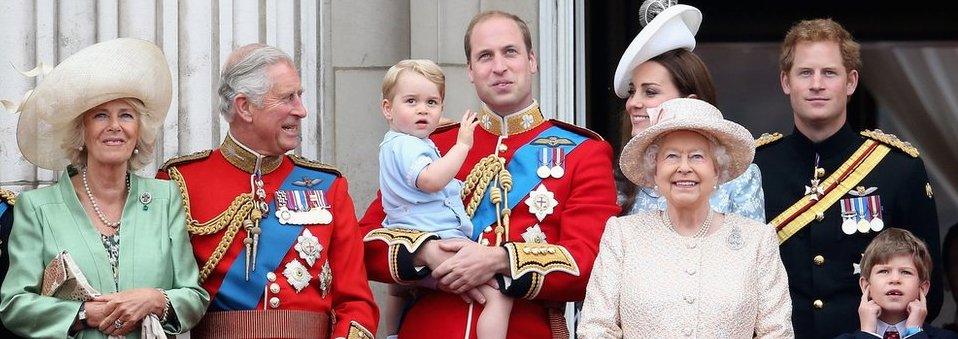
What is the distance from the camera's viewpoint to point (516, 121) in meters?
6.39

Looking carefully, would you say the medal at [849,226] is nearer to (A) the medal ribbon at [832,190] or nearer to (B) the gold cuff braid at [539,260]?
(A) the medal ribbon at [832,190]

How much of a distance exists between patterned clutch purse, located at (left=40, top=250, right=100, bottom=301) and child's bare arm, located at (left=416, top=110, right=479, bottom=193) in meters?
0.99

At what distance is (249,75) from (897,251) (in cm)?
186

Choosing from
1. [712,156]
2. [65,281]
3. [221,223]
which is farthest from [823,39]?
[65,281]

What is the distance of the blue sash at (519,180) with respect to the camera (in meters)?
6.29

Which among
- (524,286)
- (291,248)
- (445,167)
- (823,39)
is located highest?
(823,39)

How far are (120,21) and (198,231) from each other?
142 cm

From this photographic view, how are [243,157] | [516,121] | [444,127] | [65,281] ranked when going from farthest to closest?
[444,127]
[516,121]
[243,157]
[65,281]

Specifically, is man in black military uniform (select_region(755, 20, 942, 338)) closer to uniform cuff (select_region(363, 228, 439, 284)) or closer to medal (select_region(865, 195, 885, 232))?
medal (select_region(865, 195, 885, 232))

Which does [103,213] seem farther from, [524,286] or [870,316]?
[870,316]

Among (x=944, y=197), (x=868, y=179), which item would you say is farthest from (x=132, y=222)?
(x=944, y=197)

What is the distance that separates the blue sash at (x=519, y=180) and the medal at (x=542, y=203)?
30mm

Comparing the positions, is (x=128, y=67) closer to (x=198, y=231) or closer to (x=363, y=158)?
(x=198, y=231)

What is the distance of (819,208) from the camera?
21.0ft
